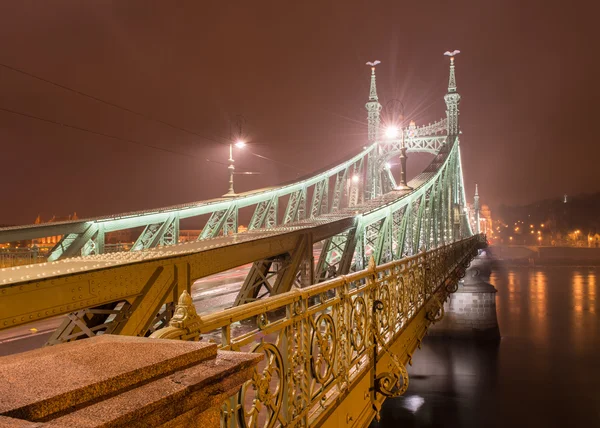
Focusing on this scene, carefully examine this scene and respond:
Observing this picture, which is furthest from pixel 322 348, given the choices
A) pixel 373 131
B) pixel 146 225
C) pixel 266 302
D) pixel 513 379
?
pixel 373 131

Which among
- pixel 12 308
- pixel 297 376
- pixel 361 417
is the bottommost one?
pixel 361 417

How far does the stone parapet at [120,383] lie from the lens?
1273 millimetres

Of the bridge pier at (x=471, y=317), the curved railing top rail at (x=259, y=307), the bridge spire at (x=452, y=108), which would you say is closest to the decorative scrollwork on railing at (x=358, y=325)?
the curved railing top rail at (x=259, y=307)

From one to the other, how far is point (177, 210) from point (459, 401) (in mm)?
13880

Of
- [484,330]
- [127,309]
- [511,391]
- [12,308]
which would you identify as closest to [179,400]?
[12,308]

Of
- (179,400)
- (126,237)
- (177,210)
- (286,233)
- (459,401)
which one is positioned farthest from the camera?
(126,237)

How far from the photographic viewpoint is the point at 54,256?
11586 mm

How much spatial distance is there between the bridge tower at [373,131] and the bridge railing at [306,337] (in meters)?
25.5

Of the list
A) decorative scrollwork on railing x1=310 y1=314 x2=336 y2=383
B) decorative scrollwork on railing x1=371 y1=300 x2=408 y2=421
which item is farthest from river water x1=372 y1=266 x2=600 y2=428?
decorative scrollwork on railing x1=310 y1=314 x2=336 y2=383

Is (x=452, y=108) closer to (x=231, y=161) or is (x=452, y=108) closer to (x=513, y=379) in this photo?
(x=513, y=379)

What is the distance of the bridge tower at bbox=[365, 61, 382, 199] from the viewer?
31.8 metres

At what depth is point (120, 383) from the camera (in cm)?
144

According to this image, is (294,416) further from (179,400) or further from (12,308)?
(12,308)

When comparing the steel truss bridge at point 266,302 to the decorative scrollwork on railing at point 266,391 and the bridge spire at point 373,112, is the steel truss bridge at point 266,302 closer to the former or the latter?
the decorative scrollwork on railing at point 266,391
